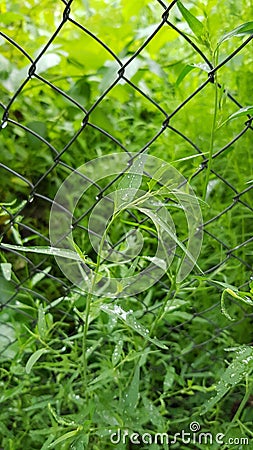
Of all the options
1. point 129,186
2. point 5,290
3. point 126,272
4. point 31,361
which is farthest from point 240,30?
point 5,290

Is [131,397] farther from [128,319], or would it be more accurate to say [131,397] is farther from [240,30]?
[240,30]

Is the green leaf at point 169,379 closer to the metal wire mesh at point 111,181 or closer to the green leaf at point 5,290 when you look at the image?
the metal wire mesh at point 111,181

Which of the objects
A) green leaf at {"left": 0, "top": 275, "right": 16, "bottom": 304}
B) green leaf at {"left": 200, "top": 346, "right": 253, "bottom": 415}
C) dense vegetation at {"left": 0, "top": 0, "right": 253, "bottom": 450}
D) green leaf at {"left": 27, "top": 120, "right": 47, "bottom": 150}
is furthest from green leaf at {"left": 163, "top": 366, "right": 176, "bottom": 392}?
green leaf at {"left": 27, "top": 120, "right": 47, "bottom": 150}

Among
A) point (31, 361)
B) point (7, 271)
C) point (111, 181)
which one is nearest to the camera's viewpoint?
point (31, 361)

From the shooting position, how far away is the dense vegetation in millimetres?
797

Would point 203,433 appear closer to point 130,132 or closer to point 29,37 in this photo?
point 130,132

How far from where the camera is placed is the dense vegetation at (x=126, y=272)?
797 millimetres

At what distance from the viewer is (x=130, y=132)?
1328 millimetres

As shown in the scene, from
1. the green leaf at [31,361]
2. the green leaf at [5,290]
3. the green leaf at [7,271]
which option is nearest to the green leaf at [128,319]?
the green leaf at [31,361]

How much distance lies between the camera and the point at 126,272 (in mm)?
773

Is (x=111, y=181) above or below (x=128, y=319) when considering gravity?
above

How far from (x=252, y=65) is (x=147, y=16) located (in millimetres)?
558

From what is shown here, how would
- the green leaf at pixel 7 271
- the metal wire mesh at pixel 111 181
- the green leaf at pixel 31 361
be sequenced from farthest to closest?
the metal wire mesh at pixel 111 181, the green leaf at pixel 7 271, the green leaf at pixel 31 361

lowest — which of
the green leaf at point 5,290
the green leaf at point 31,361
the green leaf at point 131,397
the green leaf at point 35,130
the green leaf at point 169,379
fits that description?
the green leaf at point 169,379
